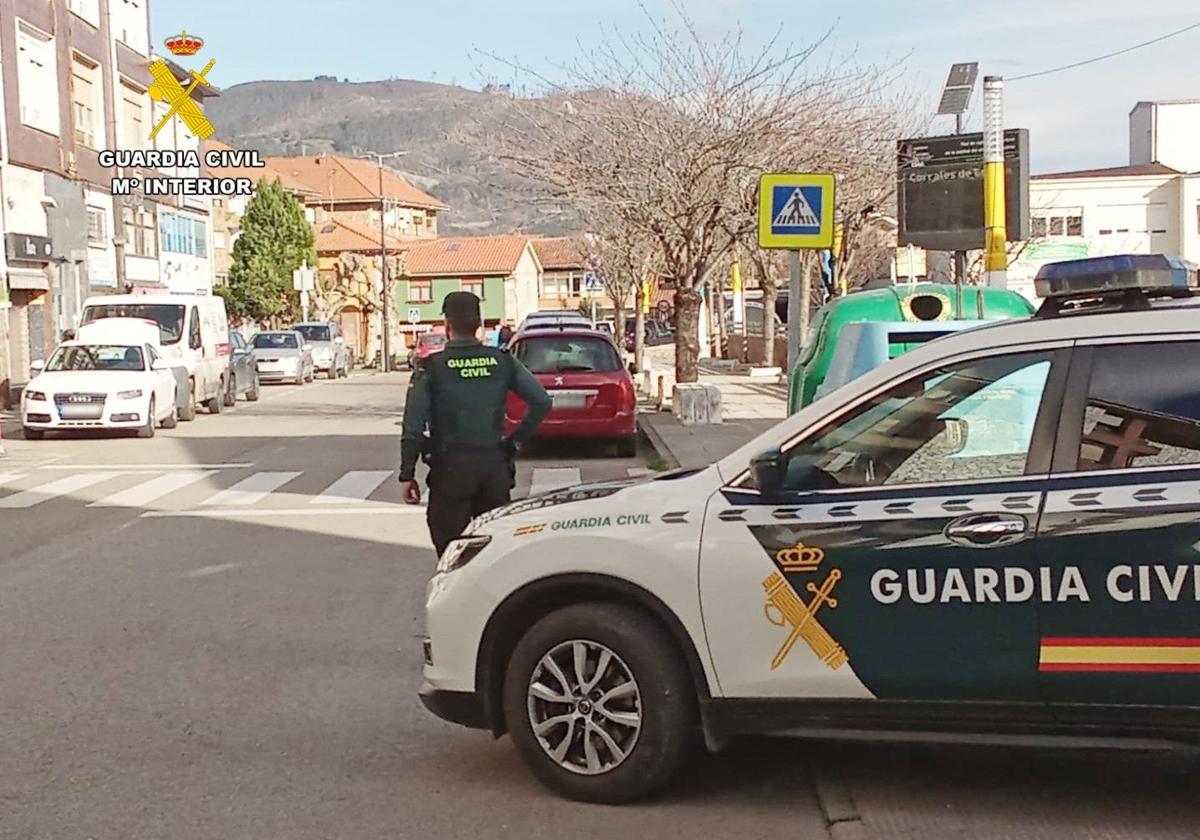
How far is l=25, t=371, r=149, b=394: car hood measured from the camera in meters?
21.9

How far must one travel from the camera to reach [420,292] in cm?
10219

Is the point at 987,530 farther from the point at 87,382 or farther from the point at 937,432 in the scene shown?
the point at 87,382

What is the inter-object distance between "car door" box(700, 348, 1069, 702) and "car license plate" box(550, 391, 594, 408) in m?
12.9

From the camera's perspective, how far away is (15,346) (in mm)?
32594

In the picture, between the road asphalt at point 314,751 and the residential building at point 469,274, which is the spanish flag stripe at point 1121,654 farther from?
the residential building at point 469,274

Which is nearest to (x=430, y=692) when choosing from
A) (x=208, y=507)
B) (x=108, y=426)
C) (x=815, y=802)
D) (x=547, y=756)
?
(x=547, y=756)

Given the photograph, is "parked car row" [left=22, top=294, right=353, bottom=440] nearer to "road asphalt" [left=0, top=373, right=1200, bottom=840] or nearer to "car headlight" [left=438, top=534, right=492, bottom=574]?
"road asphalt" [left=0, top=373, right=1200, bottom=840]

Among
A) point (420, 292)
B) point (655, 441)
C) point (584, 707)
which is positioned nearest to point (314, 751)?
point (584, 707)

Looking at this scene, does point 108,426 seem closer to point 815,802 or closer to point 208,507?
point 208,507

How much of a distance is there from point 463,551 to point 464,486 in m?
1.55

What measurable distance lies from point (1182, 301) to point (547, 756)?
8.84 feet

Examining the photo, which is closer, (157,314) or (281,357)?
(157,314)

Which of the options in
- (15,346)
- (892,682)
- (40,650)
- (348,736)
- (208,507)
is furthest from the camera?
(15,346)

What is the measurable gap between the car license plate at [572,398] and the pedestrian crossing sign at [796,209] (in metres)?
4.10
